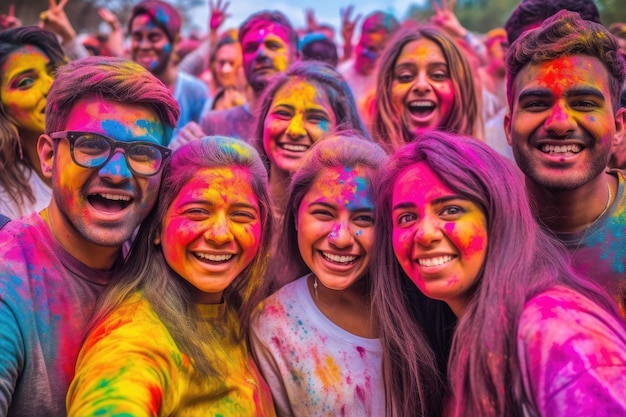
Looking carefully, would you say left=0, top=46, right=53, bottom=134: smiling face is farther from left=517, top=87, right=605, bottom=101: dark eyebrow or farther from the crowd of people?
left=517, top=87, right=605, bottom=101: dark eyebrow

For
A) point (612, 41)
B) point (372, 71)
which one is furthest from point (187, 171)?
point (372, 71)

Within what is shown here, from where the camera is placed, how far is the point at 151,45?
628cm

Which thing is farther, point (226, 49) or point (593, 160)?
point (226, 49)

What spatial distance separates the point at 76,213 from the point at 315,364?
1.29 m

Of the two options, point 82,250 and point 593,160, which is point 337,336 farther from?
point 593,160

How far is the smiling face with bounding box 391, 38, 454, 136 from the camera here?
4320 mm

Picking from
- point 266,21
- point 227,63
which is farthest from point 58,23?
point 266,21

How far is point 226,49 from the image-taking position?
7.01 m

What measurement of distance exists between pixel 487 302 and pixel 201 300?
1.34 meters

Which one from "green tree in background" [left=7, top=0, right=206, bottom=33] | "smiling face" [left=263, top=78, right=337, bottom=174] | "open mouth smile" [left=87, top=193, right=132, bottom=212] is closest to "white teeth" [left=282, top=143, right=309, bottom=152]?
"smiling face" [left=263, top=78, right=337, bottom=174]

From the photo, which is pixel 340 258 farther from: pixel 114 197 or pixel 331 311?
pixel 114 197

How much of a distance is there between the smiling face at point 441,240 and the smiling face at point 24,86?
2575mm

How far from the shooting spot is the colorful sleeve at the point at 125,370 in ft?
6.95

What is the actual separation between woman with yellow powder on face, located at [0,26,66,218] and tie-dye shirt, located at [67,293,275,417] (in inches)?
67.8
